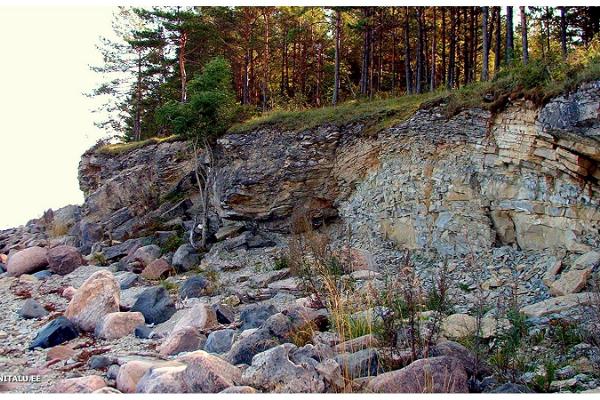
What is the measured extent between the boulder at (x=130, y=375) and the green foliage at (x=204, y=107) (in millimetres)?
11928

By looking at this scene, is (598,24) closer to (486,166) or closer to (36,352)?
(486,166)

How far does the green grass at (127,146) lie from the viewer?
22445 millimetres

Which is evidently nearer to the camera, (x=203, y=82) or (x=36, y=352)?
(x=36, y=352)

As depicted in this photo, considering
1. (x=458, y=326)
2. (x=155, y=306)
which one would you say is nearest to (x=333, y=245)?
(x=155, y=306)

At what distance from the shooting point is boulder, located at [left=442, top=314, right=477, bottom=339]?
6.68 metres

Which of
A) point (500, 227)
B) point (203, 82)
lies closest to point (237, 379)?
point (500, 227)

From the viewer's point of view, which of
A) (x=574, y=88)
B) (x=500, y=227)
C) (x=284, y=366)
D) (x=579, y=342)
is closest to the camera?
(x=284, y=366)

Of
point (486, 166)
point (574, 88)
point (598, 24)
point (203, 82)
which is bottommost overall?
point (486, 166)

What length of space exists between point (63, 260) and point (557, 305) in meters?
15.3

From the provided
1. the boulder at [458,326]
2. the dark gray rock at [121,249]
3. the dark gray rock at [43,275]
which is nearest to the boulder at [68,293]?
the dark gray rock at [43,275]

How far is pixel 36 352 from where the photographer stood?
8.58 meters

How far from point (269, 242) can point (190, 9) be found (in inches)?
506

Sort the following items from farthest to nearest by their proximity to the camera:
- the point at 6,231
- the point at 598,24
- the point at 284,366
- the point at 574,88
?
1. the point at 6,231
2. the point at 598,24
3. the point at 574,88
4. the point at 284,366

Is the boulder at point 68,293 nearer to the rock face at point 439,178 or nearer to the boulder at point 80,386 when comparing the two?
the rock face at point 439,178
